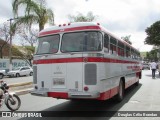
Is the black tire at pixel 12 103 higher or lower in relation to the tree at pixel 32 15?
lower

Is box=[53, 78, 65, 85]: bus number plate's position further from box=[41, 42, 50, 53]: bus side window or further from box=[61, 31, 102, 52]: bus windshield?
box=[41, 42, 50, 53]: bus side window

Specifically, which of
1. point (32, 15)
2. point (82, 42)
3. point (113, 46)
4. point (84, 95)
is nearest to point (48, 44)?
point (82, 42)

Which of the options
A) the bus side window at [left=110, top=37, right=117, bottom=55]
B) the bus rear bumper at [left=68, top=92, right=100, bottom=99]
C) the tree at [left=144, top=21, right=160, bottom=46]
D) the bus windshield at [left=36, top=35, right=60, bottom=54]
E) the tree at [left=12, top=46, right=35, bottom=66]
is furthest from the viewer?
the tree at [left=12, top=46, right=35, bottom=66]

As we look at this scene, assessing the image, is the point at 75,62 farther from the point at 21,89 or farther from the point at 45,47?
the point at 21,89

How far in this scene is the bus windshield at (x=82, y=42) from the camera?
867 cm

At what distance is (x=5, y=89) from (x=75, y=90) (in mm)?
2928

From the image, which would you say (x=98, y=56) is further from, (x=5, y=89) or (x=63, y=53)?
(x=5, y=89)

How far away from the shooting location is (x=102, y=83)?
28.5 feet

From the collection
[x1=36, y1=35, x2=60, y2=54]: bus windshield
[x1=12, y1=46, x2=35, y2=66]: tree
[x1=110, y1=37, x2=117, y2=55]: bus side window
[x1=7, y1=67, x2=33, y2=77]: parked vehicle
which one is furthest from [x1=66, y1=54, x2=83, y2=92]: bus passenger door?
[x1=12, y1=46, x2=35, y2=66]: tree

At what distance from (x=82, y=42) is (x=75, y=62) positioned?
69 centimetres

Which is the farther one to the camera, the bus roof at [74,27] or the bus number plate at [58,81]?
the bus number plate at [58,81]

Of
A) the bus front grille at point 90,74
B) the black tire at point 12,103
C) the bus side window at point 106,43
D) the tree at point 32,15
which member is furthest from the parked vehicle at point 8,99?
the tree at point 32,15

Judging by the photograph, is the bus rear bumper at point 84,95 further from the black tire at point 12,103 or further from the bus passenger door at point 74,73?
the black tire at point 12,103

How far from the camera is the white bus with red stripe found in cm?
848
